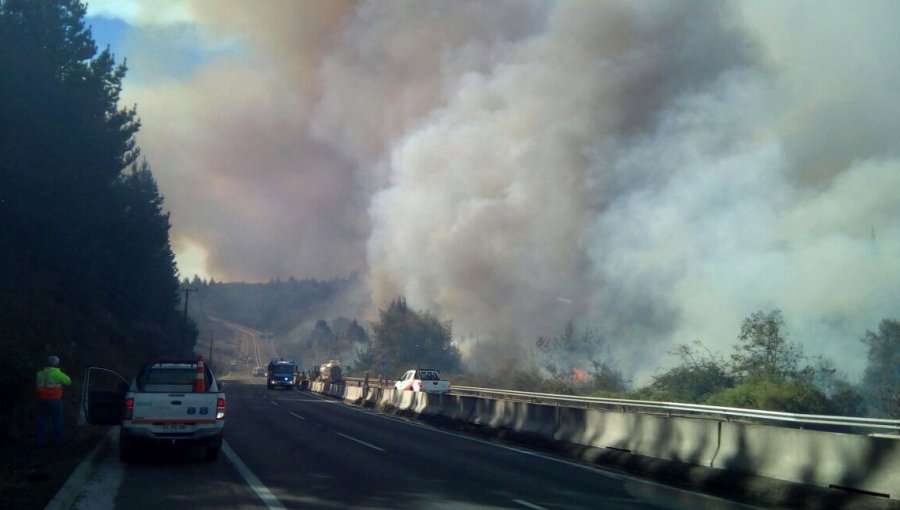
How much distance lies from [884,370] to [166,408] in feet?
96.2

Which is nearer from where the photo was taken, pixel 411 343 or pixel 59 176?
pixel 59 176

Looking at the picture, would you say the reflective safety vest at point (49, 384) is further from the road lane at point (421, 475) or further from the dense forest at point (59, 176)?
the dense forest at point (59, 176)

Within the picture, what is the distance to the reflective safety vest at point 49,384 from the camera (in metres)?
12.7

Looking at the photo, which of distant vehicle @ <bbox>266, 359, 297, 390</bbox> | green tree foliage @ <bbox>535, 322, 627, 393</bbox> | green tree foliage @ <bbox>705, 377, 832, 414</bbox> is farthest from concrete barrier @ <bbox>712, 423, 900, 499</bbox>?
distant vehicle @ <bbox>266, 359, 297, 390</bbox>

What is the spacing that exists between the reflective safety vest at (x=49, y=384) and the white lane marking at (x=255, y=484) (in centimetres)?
300

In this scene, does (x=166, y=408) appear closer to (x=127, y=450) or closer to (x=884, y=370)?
(x=127, y=450)

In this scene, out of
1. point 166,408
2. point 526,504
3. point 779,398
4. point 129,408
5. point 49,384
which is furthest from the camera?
point 779,398

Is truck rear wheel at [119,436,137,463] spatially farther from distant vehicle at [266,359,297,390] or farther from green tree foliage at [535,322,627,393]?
distant vehicle at [266,359,297,390]

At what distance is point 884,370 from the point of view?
101ft

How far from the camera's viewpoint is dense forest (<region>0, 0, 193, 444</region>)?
89.5 feet

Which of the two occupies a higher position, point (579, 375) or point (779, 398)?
point (579, 375)

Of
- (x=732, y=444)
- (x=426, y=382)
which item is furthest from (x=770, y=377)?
(x=732, y=444)

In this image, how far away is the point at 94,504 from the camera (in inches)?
341

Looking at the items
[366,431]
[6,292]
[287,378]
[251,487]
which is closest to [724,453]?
[251,487]
